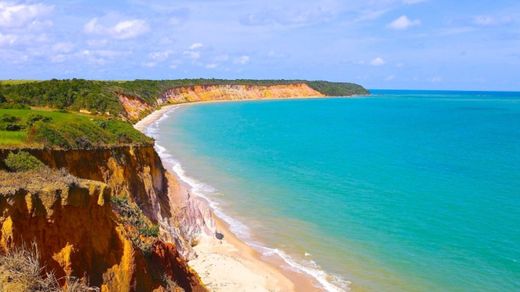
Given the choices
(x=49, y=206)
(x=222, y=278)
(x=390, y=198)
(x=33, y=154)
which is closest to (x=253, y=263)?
(x=222, y=278)

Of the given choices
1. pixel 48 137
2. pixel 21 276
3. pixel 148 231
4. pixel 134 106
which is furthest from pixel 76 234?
pixel 134 106

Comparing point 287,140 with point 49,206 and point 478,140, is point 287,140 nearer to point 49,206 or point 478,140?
point 478,140

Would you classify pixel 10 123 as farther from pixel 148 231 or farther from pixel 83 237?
pixel 83 237

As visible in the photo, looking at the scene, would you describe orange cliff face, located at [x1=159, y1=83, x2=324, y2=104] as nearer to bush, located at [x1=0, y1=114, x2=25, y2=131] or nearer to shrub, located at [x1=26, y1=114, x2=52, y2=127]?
shrub, located at [x1=26, y1=114, x2=52, y2=127]

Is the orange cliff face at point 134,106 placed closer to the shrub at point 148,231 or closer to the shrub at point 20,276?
the shrub at point 148,231

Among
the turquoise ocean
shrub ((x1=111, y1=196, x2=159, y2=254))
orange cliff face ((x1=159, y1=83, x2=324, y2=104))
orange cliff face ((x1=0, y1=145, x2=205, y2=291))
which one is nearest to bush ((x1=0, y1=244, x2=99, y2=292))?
orange cliff face ((x1=0, y1=145, x2=205, y2=291))

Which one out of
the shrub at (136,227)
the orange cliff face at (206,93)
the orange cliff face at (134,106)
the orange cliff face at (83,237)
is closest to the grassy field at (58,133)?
the orange cliff face at (83,237)
